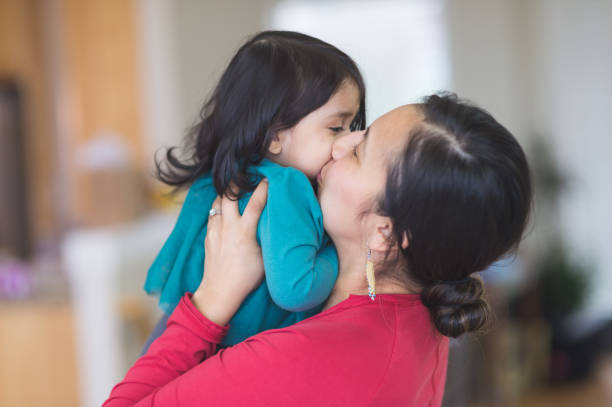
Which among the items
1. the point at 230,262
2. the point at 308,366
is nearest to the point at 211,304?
the point at 230,262

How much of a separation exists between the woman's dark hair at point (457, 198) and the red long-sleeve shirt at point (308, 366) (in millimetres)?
76

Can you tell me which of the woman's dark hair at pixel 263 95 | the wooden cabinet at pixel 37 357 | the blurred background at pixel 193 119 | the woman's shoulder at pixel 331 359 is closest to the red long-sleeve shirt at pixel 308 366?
the woman's shoulder at pixel 331 359

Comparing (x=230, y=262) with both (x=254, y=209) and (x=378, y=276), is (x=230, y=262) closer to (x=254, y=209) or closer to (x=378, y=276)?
(x=254, y=209)

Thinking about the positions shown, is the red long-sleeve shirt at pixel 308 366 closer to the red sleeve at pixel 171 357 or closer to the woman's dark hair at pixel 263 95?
the red sleeve at pixel 171 357

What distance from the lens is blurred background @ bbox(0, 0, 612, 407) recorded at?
11.0 feet

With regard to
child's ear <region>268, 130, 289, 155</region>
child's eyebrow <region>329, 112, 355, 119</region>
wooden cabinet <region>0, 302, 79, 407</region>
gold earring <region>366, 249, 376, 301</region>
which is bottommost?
wooden cabinet <region>0, 302, 79, 407</region>

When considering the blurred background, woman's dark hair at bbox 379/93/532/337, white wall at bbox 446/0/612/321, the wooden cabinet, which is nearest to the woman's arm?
woman's dark hair at bbox 379/93/532/337

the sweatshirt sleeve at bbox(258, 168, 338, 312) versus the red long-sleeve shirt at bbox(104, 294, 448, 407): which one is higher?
the sweatshirt sleeve at bbox(258, 168, 338, 312)

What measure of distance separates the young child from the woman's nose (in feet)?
Result: 0.12

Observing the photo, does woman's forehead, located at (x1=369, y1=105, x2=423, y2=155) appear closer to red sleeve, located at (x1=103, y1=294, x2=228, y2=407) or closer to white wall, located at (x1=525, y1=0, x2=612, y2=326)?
red sleeve, located at (x1=103, y1=294, x2=228, y2=407)

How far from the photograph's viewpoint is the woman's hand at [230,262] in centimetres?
95

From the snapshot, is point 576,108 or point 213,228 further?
point 576,108

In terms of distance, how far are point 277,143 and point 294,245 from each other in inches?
8.6

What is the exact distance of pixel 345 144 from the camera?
99 centimetres
